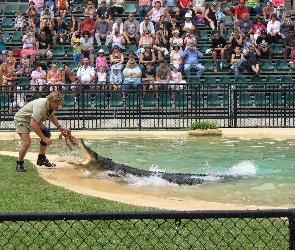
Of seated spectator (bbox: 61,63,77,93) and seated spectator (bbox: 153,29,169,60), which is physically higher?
seated spectator (bbox: 153,29,169,60)

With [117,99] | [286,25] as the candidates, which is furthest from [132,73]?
[286,25]

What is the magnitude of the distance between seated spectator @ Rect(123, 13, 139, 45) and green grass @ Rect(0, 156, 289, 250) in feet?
46.9

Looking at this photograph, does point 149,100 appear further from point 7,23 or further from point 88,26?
point 7,23

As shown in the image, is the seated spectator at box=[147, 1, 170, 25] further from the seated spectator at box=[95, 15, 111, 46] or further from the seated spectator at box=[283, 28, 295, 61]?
the seated spectator at box=[283, 28, 295, 61]

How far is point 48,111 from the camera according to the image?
1255 cm

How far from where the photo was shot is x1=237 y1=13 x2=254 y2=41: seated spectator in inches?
1071

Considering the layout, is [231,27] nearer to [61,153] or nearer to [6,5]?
[6,5]

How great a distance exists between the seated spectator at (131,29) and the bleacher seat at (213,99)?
21.1ft

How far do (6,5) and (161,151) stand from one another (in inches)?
623

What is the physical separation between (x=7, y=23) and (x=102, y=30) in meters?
4.05

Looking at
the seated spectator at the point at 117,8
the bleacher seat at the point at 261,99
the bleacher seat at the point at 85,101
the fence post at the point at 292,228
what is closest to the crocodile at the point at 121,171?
the fence post at the point at 292,228

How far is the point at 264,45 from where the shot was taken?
26.9 m

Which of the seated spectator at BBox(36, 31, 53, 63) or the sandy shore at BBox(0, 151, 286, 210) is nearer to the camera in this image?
the sandy shore at BBox(0, 151, 286, 210)

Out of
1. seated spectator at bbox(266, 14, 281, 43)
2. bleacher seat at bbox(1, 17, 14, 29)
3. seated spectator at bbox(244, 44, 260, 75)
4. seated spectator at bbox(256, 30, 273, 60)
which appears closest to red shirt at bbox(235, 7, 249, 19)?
seated spectator at bbox(266, 14, 281, 43)
